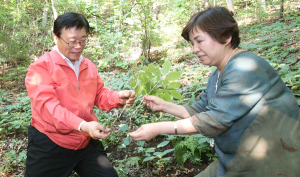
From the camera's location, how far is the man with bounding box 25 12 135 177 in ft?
4.91

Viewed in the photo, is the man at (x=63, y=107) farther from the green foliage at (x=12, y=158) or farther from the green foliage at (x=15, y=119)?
the green foliage at (x=15, y=119)

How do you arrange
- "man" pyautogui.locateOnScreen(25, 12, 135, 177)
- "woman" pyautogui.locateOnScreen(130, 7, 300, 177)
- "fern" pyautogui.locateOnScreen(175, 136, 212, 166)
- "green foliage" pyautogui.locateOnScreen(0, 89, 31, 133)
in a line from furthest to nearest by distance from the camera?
"green foliage" pyautogui.locateOnScreen(0, 89, 31, 133), "fern" pyautogui.locateOnScreen(175, 136, 212, 166), "man" pyautogui.locateOnScreen(25, 12, 135, 177), "woman" pyautogui.locateOnScreen(130, 7, 300, 177)

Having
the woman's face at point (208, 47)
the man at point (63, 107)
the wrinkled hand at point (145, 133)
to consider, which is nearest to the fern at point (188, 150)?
the man at point (63, 107)

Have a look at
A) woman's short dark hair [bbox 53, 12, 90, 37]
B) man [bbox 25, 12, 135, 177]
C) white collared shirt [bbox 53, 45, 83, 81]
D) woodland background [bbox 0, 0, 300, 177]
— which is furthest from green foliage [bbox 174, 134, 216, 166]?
woman's short dark hair [bbox 53, 12, 90, 37]

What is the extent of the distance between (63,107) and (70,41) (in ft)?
2.00

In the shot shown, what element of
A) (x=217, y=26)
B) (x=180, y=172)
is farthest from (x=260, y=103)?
(x=180, y=172)

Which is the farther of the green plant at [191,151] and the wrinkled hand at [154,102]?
the green plant at [191,151]

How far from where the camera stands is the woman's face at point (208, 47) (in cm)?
140

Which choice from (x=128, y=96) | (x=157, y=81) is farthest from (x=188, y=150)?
(x=157, y=81)

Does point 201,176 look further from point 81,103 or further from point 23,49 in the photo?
point 23,49

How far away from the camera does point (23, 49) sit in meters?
8.70

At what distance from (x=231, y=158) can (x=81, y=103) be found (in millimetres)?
1329

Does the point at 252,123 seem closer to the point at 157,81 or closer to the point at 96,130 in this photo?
the point at 157,81

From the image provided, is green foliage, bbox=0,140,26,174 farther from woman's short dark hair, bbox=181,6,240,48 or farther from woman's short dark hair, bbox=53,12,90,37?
woman's short dark hair, bbox=181,6,240,48
